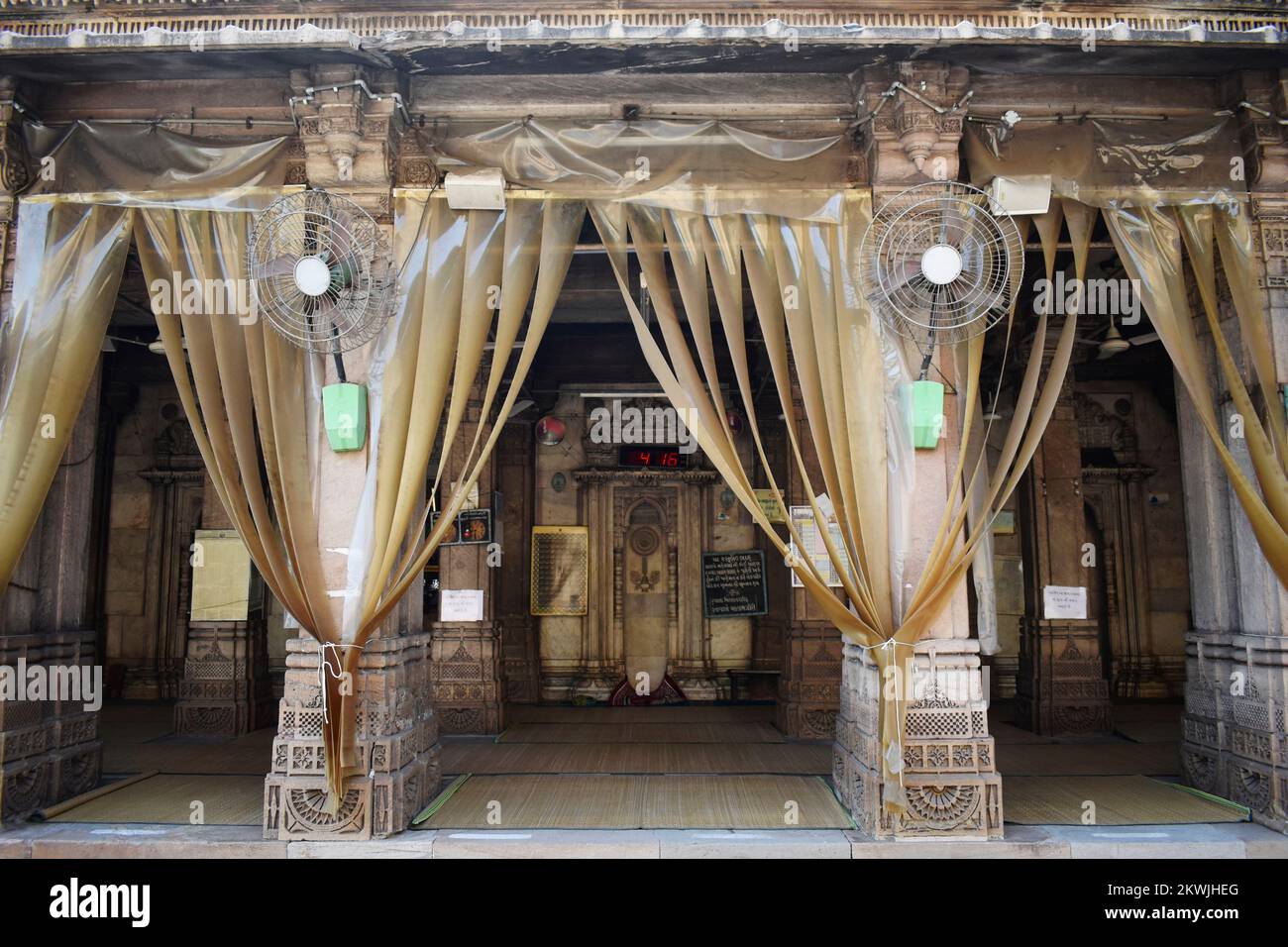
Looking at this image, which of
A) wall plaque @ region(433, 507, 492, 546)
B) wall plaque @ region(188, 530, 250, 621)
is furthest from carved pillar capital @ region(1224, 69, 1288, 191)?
wall plaque @ region(188, 530, 250, 621)

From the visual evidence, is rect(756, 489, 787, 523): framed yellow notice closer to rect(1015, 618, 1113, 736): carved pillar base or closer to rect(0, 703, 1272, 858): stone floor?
rect(1015, 618, 1113, 736): carved pillar base

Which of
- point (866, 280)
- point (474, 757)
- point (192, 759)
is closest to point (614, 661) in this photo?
point (474, 757)

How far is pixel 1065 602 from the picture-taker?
8992 millimetres

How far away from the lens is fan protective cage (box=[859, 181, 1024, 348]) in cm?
565

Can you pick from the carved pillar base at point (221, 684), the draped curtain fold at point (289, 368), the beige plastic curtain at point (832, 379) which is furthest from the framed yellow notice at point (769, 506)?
the carved pillar base at point (221, 684)

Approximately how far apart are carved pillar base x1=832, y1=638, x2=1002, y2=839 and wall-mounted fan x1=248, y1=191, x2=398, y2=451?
405 centimetres

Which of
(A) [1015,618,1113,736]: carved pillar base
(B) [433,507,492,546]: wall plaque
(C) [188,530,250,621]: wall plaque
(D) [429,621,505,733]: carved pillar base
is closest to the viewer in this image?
(A) [1015,618,1113,736]: carved pillar base

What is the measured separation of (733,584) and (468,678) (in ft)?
12.7

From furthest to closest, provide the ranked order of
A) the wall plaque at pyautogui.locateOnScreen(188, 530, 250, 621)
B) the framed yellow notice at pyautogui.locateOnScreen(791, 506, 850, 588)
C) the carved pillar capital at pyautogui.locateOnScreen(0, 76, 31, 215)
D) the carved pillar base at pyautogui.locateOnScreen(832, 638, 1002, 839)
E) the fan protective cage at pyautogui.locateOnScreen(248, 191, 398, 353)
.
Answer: the wall plaque at pyautogui.locateOnScreen(188, 530, 250, 621) → the framed yellow notice at pyautogui.locateOnScreen(791, 506, 850, 588) → the carved pillar capital at pyautogui.locateOnScreen(0, 76, 31, 215) → the fan protective cage at pyautogui.locateOnScreen(248, 191, 398, 353) → the carved pillar base at pyautogui.locateOnScreen(832, 638, 1002, 839)

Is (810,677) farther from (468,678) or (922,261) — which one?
(922,261)

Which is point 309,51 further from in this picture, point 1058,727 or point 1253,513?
point 1058,727

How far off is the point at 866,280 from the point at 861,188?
74 cm

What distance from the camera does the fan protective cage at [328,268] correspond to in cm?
562

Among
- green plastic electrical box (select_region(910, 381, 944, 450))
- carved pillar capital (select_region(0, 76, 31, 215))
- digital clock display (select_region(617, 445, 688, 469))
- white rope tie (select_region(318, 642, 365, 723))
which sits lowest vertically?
white rope tie (select_region(318, 642, 365, 723))
